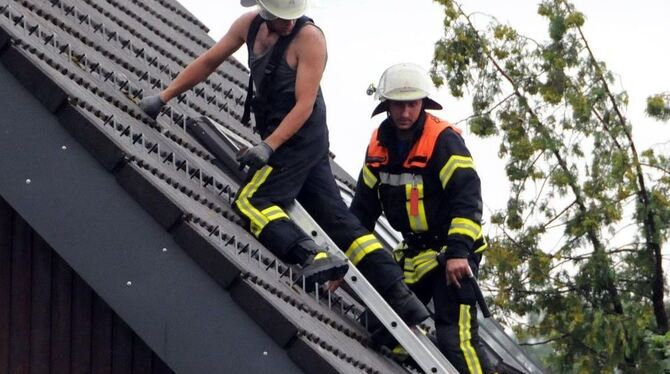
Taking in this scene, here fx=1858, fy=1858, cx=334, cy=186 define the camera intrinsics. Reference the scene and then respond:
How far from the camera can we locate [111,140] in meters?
6.70

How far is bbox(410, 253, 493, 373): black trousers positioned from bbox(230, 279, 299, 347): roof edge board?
1.67 meters

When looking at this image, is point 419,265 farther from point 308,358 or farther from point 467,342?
point 308,358

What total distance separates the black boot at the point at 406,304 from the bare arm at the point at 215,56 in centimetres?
126

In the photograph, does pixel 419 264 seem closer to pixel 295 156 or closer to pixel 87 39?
pixel 295 156

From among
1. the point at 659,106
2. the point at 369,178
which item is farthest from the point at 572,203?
the point at 369,178

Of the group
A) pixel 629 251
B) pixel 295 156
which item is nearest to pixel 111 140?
pixel 295 156

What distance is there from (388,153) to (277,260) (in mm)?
827

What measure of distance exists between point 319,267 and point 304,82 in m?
0.81

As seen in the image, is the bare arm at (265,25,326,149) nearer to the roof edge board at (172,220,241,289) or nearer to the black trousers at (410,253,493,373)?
the black trousers at (410,253,493,373)

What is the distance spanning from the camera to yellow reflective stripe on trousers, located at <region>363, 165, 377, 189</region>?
832 centimetres

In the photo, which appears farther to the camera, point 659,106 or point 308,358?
point 659,106

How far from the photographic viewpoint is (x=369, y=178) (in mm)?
8336

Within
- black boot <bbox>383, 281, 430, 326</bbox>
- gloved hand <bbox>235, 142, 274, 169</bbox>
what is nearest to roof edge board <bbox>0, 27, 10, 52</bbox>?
gloved hand <bbox>235, 142, 274, 169</bbox>

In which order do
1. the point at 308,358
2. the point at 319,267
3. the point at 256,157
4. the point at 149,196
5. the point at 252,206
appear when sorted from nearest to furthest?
the point at 308,358
the point at 149,196
the point at 319,267
the point at 256,157
the point at 252,206
